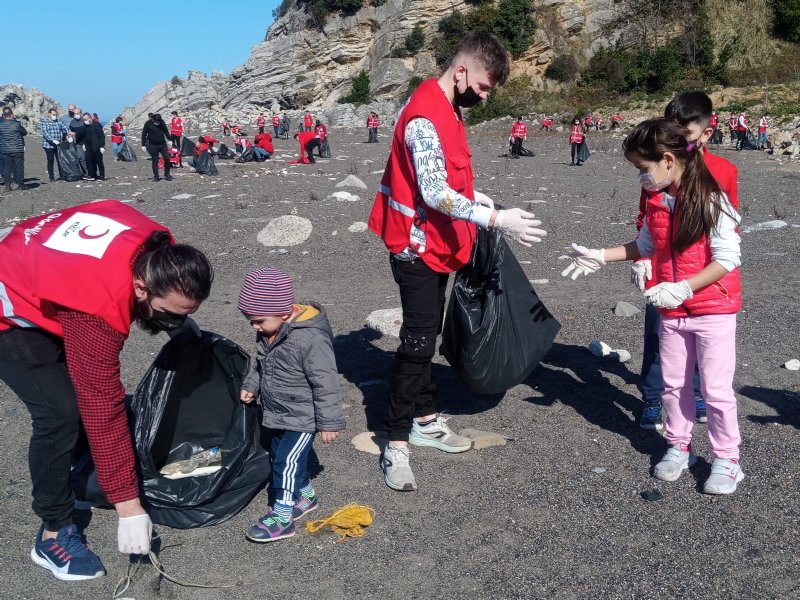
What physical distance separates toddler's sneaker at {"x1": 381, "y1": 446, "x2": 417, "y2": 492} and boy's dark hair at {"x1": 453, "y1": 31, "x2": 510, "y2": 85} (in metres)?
1.80

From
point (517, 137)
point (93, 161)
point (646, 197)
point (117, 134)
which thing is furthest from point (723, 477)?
point (117, 134)

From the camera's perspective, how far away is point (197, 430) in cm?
329

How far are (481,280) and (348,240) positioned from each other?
17.3 feet

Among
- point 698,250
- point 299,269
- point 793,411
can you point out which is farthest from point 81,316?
point 299,269

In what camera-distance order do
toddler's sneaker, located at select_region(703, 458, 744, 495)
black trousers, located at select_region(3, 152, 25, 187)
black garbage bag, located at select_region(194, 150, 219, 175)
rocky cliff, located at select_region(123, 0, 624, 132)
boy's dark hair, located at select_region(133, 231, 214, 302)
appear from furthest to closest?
rocky cliff, located at select_region(123, 0, 624, 132) → black garbage bag, located at select_region(194, 150, 219, 175) → black trousers, located at select_region(3, 152, 25, 187) → toddler's sneaker, located at select_region(703, 458, 744, 495) → boy's dark hair, located at select_region(133, 231, 214, 302)

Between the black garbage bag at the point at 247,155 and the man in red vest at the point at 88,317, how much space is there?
18.0 metres

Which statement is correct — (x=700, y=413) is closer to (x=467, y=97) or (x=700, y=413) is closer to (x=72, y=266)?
(x=467, y=97)

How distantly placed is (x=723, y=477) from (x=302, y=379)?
1.93 meters

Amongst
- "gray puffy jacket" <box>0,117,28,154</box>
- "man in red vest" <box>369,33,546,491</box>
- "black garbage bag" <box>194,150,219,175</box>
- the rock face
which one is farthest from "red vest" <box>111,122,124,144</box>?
the rock face

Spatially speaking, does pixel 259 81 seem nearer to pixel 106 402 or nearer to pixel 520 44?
pixel 520 44

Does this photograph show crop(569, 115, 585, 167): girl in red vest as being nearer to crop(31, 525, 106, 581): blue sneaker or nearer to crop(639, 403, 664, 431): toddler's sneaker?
crop(639, 403, 664, 431): toddler's sneaker

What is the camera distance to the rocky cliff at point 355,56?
4450 cm

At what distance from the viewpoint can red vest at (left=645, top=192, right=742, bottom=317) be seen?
3105 mm

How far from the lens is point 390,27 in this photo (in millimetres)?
46281
